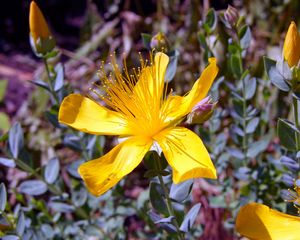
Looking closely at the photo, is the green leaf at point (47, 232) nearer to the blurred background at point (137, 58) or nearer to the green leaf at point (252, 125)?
the blurred background at point (137, 58)

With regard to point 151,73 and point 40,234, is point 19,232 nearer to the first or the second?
point 40,234

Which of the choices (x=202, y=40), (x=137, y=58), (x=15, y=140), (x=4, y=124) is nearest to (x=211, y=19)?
(x=202, y=40)

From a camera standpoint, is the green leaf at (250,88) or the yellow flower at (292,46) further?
the green leaf at (250,88)

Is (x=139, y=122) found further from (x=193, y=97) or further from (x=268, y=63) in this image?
(x=268, y=63)

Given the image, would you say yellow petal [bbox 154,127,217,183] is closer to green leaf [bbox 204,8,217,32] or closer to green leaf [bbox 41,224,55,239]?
green leaf [bbox 204,8,217,32]

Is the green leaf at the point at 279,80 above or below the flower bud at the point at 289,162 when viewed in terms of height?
above

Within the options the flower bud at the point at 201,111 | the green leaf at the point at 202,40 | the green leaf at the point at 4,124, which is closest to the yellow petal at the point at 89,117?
the flower bud at the point at 201,111

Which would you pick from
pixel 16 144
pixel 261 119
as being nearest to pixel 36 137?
pixel 16 144
